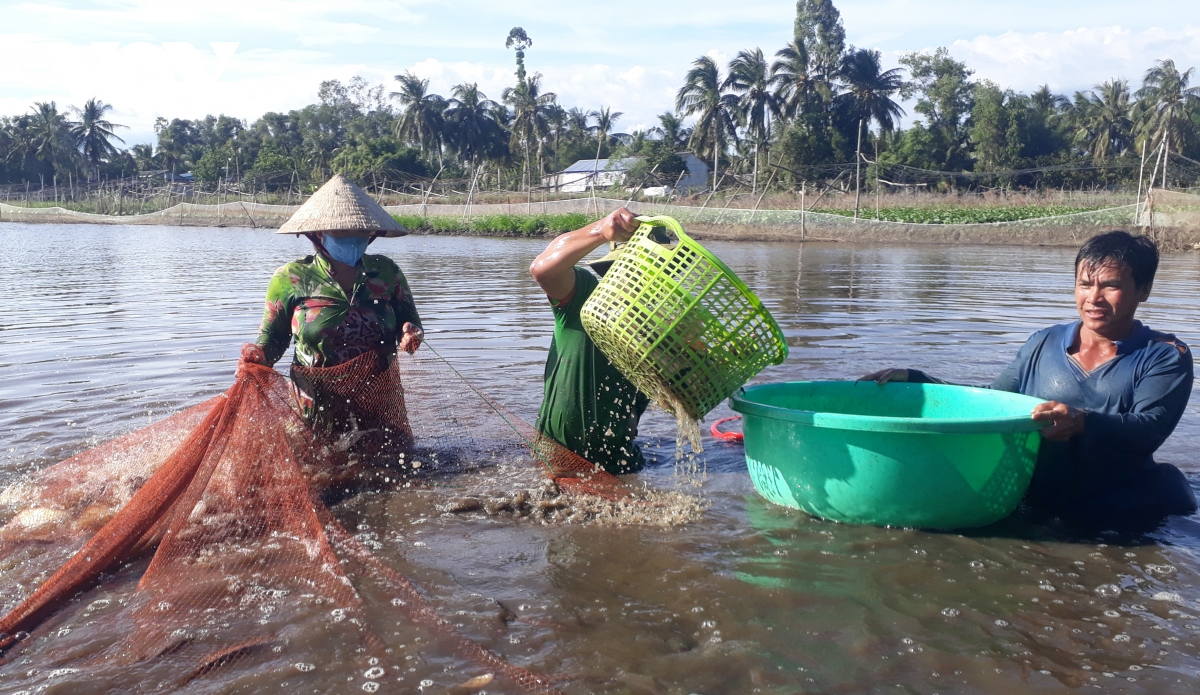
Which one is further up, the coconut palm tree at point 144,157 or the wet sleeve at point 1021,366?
the coconut palm tree at point 144,157

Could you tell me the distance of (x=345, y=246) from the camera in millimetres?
4527

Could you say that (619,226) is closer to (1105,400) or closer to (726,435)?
(1105,400)

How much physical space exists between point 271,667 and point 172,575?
793 mm

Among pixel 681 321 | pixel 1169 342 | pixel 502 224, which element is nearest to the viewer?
pixel 681 321

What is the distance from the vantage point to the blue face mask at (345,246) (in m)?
4.50

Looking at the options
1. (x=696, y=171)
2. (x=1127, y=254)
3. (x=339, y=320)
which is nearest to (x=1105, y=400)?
(x=1127, y=254)

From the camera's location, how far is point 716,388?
11.2ft

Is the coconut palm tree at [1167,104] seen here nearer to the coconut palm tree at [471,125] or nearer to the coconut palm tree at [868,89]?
the coconut palm tree at [868,89]

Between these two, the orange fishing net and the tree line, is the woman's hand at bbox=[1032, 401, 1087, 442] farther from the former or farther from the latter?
the tree line

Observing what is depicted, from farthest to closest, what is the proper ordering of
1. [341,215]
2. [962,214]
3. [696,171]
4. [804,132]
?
[696,171], [804,132], [962,214], [341,215]

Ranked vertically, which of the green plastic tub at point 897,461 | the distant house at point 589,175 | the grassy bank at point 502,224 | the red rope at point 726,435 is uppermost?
the distant house at point 589,175

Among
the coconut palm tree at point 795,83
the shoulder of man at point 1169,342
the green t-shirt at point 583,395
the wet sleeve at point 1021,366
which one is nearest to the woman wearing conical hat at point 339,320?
the green t-shirt at point 583,395

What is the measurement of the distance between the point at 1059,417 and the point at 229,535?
3219 millimetres

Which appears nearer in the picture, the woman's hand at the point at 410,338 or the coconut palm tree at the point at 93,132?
the woman's hand at the point at 410,338
